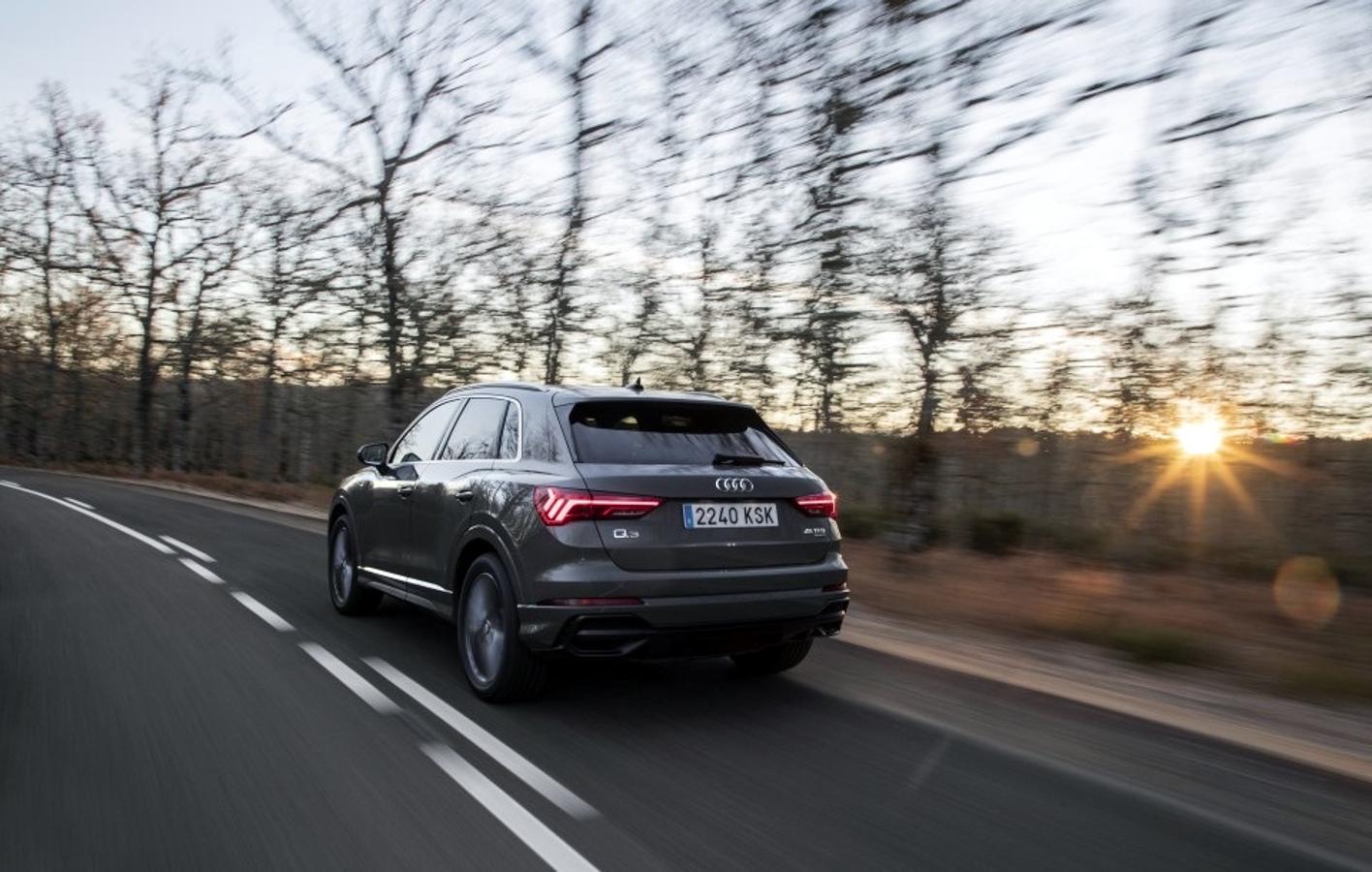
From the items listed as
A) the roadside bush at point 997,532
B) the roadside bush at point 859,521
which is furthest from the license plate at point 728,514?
the roadside bush at point 997,532

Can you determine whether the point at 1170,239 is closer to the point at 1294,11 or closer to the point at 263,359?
the point at 1294,11

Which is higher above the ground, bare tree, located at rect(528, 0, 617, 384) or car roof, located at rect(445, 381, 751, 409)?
bare tree, located at rect(528, 0, 617, 384)

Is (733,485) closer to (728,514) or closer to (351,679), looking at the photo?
(728,514)

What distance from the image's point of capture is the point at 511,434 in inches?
212

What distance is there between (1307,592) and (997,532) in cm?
485

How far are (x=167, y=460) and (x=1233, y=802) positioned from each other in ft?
169

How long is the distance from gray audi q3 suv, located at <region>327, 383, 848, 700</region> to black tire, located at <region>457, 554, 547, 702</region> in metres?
0.01

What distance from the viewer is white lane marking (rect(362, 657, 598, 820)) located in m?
3.71

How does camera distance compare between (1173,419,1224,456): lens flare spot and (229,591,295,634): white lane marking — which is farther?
(1173,419,1224,456): lens flare spot

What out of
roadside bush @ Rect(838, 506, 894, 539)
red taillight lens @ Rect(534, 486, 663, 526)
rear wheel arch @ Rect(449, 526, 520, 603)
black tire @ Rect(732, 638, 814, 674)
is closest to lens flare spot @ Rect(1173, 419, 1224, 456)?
roadside bush @ Rect(838, 506, 894, 539)

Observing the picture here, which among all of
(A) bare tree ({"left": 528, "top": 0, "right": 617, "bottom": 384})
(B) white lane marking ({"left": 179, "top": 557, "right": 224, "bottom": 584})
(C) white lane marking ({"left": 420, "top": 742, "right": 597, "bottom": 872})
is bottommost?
(C) white lane marking ({"left": 420, "top": 742, "right": 597, "bottom": 872})

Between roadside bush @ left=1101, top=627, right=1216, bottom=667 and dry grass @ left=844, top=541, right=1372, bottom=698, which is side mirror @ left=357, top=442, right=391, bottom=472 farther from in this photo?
roadside bush @ left=1101, top=627, right=1216, bottom=667

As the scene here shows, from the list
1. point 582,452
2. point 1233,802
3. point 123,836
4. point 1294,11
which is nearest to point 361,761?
point 123,836

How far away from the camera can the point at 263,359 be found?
108 feet
